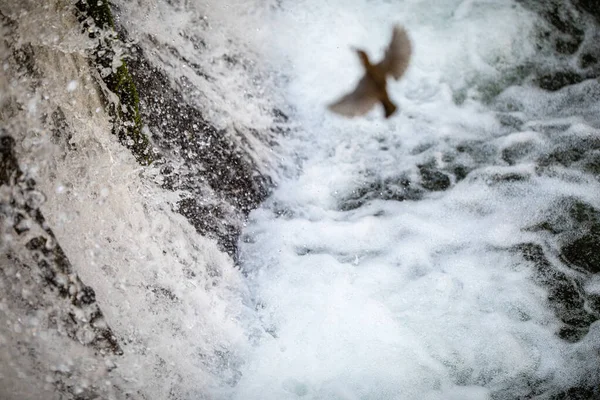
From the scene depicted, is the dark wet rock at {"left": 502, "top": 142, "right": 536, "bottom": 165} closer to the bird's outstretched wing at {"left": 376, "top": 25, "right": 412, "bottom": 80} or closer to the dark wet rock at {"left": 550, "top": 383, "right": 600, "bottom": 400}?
the bird's outstretched wing at {"left": 376, "top": 25, "right": 412, "bottom": 80}

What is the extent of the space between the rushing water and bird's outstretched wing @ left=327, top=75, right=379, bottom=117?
0.05 metres

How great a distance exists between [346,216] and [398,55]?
1.00 meters

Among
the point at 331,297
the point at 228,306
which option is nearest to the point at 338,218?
the point at 331,297

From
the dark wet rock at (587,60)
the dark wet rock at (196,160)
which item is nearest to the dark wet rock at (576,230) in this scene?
the dark wet rock at (587,60)

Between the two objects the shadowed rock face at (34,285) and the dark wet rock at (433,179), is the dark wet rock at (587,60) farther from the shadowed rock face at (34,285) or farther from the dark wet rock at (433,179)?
the shadowed rock face at (34,285)

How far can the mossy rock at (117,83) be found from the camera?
6.15 ft

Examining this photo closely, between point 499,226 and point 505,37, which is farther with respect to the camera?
point 505,37

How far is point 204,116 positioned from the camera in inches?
80.7

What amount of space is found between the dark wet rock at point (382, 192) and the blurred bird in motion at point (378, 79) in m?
0.40

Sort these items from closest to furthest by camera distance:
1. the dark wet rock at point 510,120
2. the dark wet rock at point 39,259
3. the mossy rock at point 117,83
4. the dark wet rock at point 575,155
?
the dark wet rock at point 39,259 → the mossy rock at point 117,83 → the dark wet rock at point 575,155 → the dark wet rock at point 510,120

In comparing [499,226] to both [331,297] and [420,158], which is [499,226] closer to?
[420,158]

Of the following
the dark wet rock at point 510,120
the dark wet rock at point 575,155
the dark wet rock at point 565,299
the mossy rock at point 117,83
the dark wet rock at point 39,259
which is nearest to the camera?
the dark wet rock at point 39,259

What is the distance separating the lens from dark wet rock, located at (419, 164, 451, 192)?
2.21 meters

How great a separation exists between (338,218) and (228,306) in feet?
2.41
